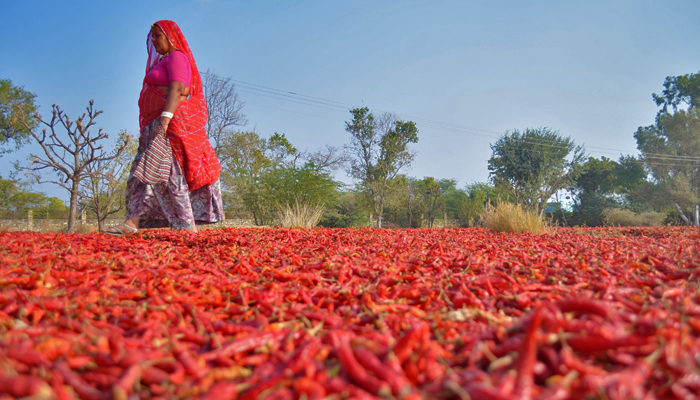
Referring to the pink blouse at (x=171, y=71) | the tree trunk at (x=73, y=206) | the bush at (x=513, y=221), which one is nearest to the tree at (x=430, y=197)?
the bush at (x=513, y=221)

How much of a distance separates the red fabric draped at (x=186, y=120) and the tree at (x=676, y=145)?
31.9 metres

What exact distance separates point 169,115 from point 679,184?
3278 centimetres

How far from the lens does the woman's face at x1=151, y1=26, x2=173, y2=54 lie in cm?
452

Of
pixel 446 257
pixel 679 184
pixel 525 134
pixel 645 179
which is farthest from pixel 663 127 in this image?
pixel 446 257

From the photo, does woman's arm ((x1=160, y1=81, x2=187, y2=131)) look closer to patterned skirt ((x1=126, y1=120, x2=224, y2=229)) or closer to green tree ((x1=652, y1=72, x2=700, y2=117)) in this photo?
patterned skirt ((x1=126, y1=120, x2=224, y2=229))

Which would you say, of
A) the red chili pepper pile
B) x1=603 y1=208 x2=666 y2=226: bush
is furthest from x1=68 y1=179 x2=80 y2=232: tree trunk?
x1=603 y1=208 x2=666 y2=226: bush

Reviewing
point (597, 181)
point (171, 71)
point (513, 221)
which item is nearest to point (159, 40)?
point (171, 71)

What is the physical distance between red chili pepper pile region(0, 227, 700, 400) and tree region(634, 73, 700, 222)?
3091 centimetres

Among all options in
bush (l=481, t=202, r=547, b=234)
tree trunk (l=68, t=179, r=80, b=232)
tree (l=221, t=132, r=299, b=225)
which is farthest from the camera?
tree (l=221, t=132, r=299, b=225)

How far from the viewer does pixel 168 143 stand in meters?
4.47

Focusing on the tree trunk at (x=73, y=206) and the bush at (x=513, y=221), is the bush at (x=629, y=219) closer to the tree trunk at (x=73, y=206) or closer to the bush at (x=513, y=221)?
the bush at (x=513, y=221)

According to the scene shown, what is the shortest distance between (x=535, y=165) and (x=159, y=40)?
20815mm

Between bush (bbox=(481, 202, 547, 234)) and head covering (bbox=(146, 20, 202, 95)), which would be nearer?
head covering (bbox=(146, 20, 202, 95))

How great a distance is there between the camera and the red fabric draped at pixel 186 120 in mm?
4523
